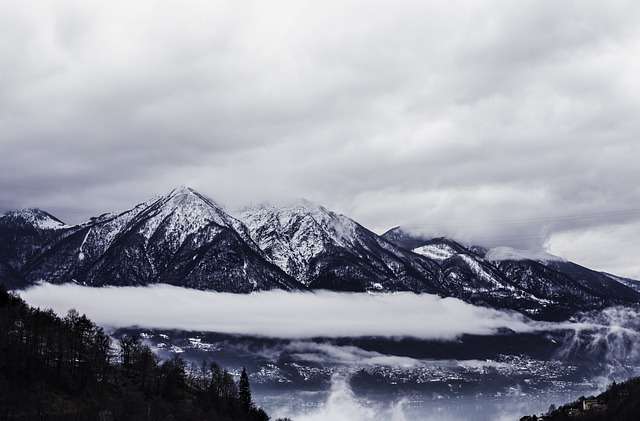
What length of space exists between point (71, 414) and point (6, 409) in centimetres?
1815

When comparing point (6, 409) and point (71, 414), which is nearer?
point (6, 409)

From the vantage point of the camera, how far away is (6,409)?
184 m

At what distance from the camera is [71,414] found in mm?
197875
